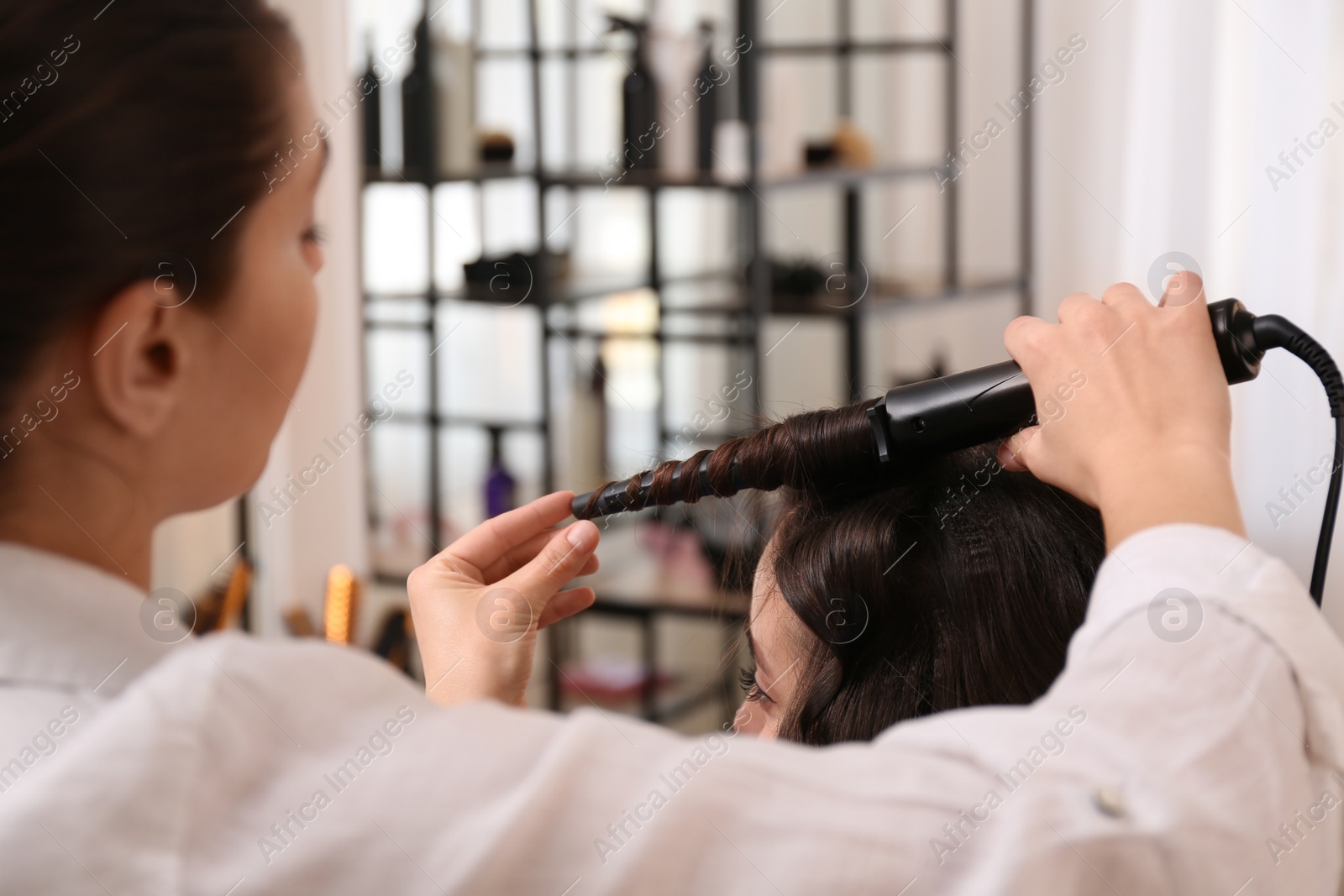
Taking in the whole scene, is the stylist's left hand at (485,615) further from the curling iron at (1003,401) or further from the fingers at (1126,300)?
the fingers at (1126,300)

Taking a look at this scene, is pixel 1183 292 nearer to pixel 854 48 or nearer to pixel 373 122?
pixel 373 122

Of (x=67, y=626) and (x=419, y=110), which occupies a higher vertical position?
Result: (x=419, y=110)

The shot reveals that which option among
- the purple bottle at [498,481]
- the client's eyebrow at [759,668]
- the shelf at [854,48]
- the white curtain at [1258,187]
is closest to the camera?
the client's eyebrow at [759,668]

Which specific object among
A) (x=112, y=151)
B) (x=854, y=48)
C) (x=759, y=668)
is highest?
(x=854, y=48)

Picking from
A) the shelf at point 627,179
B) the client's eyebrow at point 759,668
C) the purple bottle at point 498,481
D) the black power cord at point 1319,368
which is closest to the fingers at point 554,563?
the client's eyebrow at point 759,668

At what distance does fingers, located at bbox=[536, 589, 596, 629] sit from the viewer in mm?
791

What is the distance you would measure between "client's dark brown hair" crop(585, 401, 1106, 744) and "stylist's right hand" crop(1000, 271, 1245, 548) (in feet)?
0.53

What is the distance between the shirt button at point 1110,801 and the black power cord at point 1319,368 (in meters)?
0.26

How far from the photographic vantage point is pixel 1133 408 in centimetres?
53

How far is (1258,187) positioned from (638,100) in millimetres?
1067

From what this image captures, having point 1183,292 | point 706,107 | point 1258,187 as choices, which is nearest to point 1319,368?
point 1183,292

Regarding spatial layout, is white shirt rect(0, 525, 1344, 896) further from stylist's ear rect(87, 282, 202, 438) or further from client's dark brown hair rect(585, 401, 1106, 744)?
client's dark brown hair rect(585, 401, 1106, 744)

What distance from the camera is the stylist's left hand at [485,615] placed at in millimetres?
727

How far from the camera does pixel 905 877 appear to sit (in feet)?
1.36
